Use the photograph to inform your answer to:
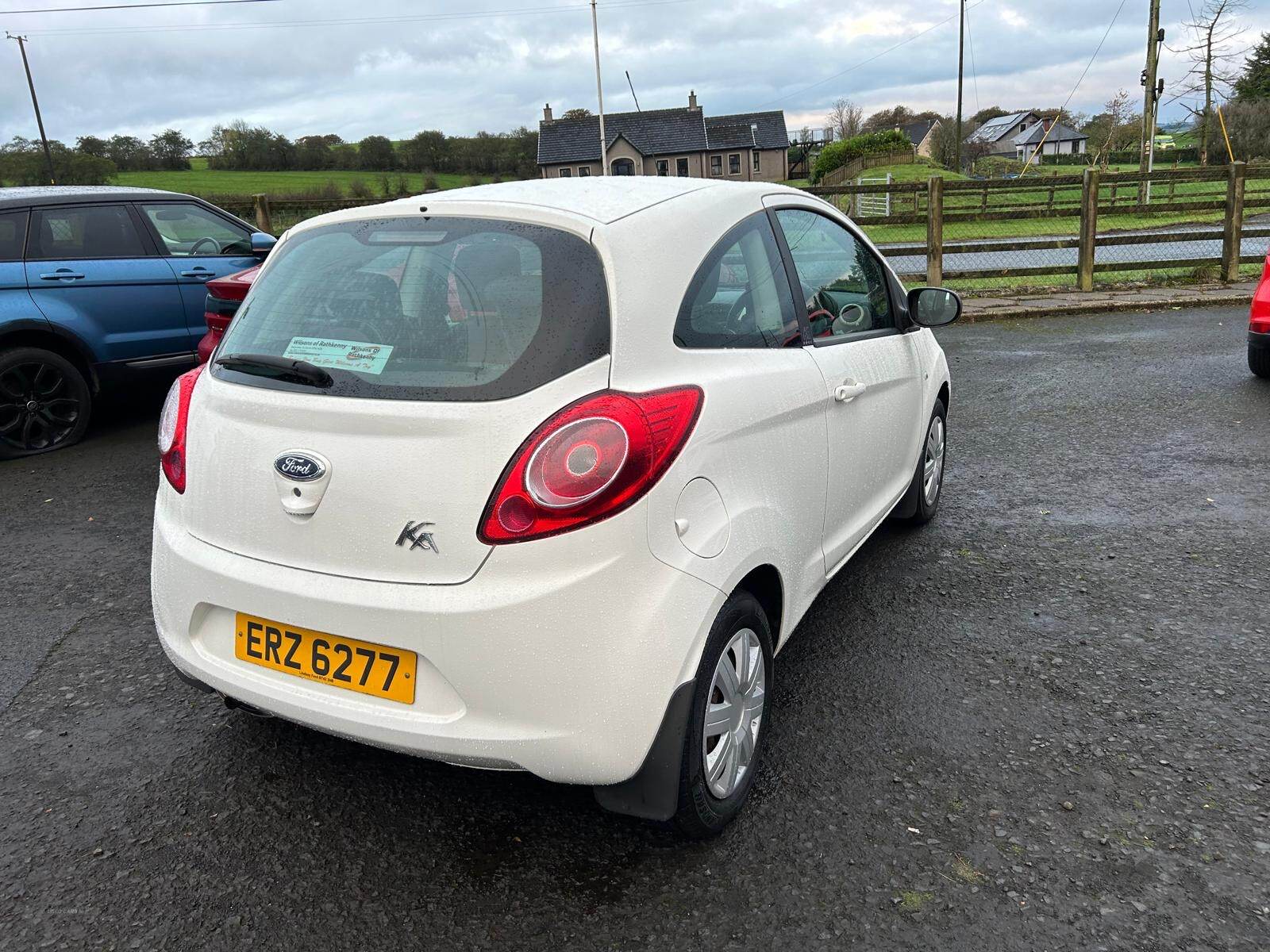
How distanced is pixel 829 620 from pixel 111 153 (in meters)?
56.7

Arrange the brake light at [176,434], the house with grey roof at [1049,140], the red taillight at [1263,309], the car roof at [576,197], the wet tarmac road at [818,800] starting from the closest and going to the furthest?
the wet tarmac road at [818,800], the car roof at [576,197], the brake light at [176,434], the red taillight at [1263,309], the house with grey roof at [1049,140]

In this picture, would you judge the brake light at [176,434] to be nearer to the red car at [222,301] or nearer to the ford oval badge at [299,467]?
the ford oval badge at [299,467]

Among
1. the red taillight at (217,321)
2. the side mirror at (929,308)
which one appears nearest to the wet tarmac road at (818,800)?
the side mirror at (929,308)

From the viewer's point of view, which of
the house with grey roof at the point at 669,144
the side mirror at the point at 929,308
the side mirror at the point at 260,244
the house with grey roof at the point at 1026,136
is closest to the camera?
the side mirror at the point at 929,308

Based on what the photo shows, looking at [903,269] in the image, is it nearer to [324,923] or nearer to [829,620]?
[829,620]

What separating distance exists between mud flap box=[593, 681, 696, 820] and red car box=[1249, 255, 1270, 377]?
22.8 feet

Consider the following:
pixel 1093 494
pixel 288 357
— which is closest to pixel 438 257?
pixel 288 357

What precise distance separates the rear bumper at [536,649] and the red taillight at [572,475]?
37 mm

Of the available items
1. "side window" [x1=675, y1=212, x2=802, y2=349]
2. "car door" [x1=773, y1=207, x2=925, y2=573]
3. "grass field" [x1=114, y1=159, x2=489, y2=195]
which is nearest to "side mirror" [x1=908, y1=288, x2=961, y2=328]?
"car door" [x1=773, y1=207, x2=925, y2=573]

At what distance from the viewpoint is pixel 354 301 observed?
2561 millimetres

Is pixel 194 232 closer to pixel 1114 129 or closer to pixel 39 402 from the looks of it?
pixel 39 402

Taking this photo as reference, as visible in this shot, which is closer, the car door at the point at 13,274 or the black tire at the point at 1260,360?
the car door at the point at 13,274

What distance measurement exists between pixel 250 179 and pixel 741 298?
55322 millimetres

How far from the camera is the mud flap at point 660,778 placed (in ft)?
7.36
